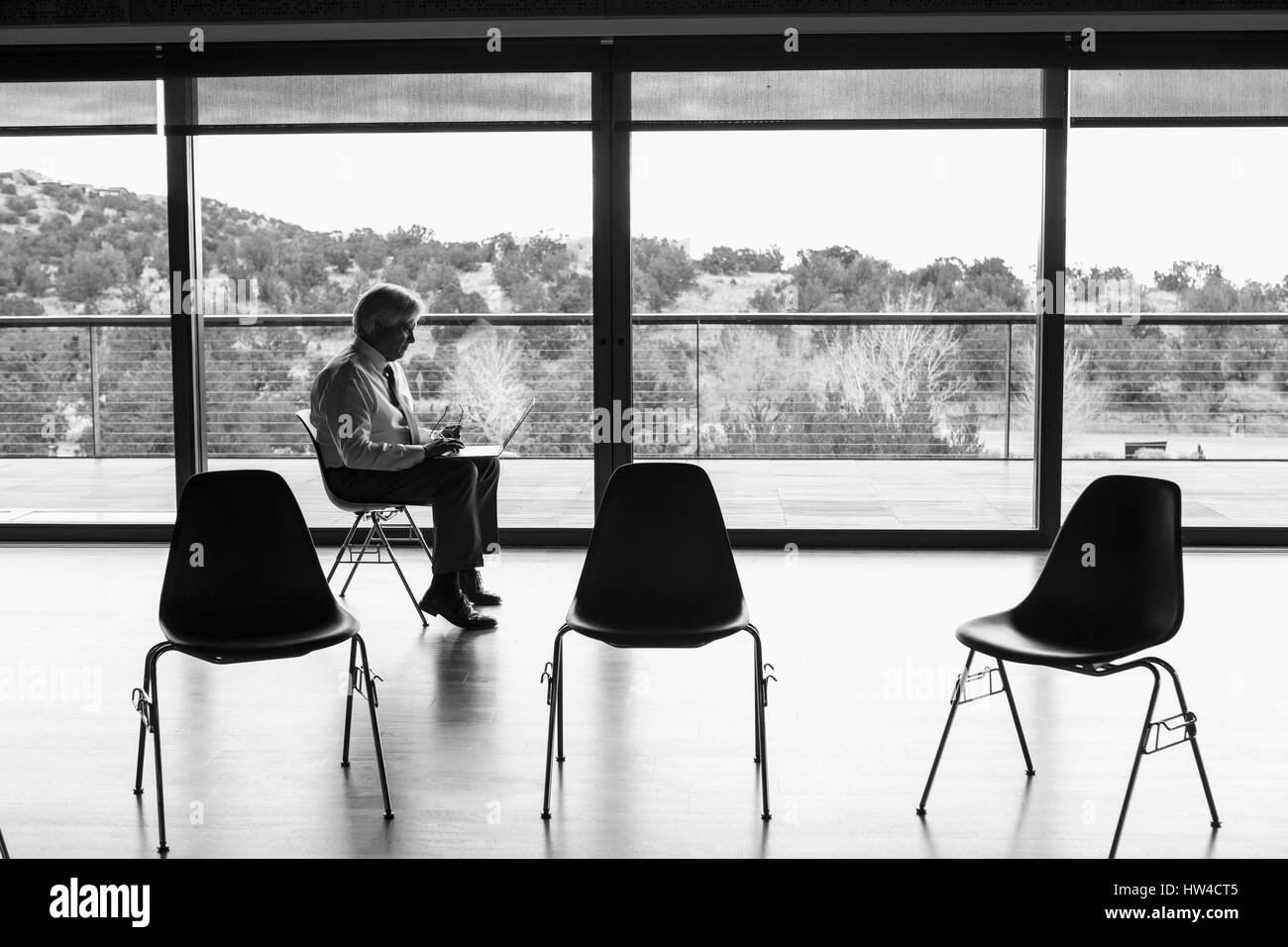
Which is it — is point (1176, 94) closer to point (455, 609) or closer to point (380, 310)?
point (380, 310)

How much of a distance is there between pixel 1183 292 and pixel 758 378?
2.08m

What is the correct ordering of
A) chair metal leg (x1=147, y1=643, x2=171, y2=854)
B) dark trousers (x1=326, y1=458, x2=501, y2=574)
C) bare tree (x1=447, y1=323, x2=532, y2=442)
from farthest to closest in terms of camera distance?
bare tree (x1=447, y1=323, x2=532, y2=442)
dark trousers (x1=326, y1=458, x2=501, y2=574)
chair metal leg (x1=147, y1=643, x2=171, y2=854)

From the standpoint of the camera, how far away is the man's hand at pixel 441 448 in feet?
14.4

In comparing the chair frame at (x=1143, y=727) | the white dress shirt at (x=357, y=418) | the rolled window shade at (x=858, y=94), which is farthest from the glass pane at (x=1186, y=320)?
the chair frame at (x=1143, y=727)

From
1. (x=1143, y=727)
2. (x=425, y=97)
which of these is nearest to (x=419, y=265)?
(x=425, y=97)

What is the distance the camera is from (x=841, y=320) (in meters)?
6.07

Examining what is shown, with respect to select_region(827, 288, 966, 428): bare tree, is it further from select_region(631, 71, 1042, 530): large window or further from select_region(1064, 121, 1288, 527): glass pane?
select_region(1064, 121, 1288, 527): glass pane

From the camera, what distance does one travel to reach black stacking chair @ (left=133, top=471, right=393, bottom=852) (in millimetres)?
2951

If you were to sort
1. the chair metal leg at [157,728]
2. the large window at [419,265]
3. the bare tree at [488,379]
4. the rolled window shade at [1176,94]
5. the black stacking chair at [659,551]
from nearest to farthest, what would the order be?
the chair metal leg at [157,728] → the black stacking chair at [659,551] → the rolled window shade at [1176,94] → the large window at [419,265] → the bare tree at [488,379]

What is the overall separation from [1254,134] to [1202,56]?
1.53 feet

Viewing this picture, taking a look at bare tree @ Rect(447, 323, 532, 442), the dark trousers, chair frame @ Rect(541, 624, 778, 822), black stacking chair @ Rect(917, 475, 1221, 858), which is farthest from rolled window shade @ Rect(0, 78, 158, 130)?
black stacking chair @ Rect(917, 475, 1221, 858)

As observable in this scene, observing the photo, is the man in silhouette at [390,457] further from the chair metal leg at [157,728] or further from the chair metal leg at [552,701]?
the chair metal leg at [157,728]

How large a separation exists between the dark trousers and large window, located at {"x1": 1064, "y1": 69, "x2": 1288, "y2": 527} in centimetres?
311
